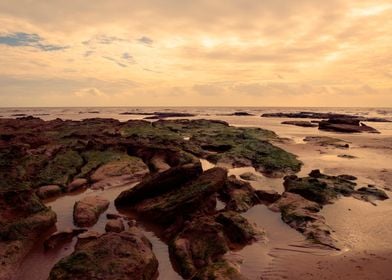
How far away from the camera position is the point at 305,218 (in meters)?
9.46

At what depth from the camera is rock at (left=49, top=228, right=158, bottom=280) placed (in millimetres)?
5871

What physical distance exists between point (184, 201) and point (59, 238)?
334 centimetres

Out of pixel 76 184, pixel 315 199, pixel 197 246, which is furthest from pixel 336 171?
pixel 76 184

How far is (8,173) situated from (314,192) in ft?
31.7

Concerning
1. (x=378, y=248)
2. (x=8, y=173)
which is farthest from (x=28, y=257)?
(x=378, y=248)

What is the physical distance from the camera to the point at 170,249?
7645 mm

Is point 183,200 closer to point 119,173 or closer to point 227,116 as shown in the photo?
point 119,173

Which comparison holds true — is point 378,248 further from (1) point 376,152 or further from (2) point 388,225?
(1) point 376,152

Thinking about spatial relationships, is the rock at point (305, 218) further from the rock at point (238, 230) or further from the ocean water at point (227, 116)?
the ocean water at point (227, 116)

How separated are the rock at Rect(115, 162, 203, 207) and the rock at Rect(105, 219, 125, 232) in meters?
1.82

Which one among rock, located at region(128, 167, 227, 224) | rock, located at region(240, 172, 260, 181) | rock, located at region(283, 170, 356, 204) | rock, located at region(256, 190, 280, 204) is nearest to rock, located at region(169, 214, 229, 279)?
rock, located at region(128, 167, 227, 224)

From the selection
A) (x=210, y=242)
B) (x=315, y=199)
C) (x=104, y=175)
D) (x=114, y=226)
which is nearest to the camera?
(x=210, y=242)

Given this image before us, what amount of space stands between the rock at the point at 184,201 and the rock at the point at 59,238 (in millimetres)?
2080

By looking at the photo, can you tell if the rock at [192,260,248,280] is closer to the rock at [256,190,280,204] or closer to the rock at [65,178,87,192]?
the rock at [256,190,280,204]
